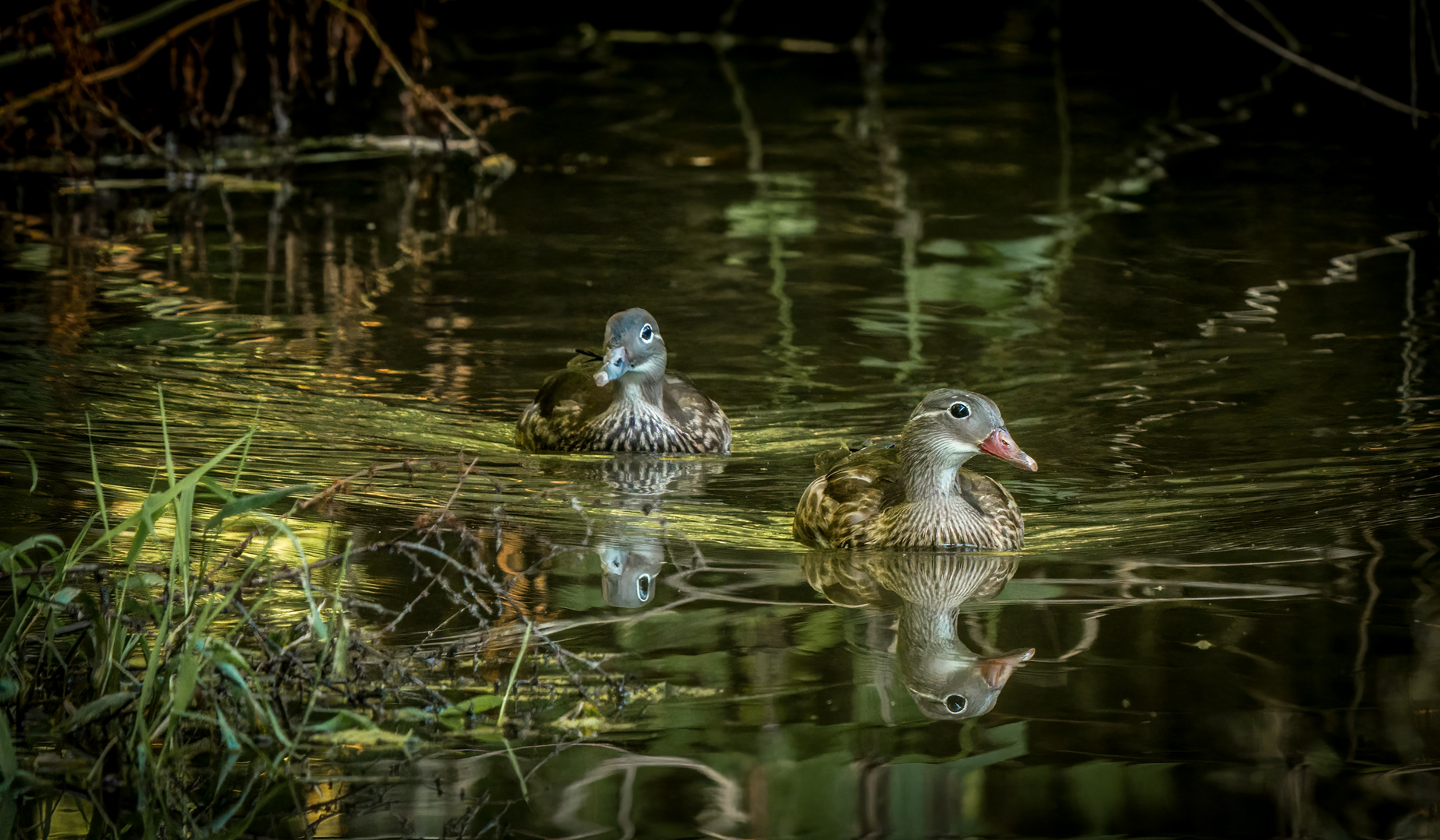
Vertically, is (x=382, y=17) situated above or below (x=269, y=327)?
above

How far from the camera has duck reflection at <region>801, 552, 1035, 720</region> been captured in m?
6.61

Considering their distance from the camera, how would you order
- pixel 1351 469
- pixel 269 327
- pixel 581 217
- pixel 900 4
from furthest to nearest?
pixel 900 4, pixel 581 217, pixel 269 327, pixel 1351 469

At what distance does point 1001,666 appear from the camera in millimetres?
6863

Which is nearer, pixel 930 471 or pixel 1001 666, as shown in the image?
pixel 1001 666

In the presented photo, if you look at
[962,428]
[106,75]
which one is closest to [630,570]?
[962,428]

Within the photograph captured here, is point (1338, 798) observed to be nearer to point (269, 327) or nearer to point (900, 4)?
point (269, 327)

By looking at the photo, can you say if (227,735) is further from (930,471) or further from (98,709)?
(930,471)

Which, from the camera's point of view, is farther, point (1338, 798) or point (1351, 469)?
point (1351, 469)

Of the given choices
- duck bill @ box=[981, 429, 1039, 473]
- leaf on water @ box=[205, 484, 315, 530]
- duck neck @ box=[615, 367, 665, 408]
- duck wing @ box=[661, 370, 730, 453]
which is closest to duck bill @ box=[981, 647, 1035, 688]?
duck bill @ box=[981, 429, 1039, 473]

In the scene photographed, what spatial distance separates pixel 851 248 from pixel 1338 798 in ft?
32.4

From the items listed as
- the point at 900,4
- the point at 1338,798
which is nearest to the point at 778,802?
the point at 1338,798

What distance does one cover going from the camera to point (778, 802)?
568 centimetres

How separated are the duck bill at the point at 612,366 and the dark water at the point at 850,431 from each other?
52 centimetres

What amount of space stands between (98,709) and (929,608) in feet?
11.0
